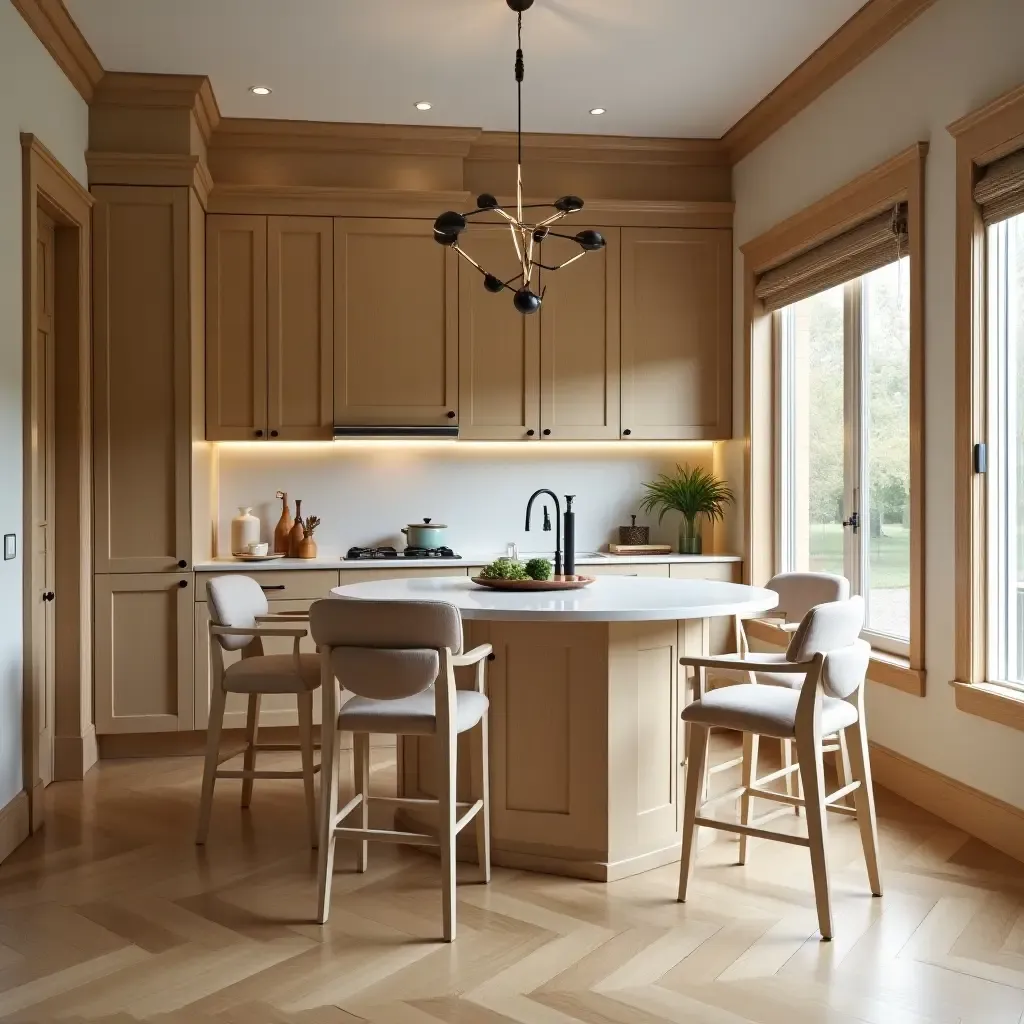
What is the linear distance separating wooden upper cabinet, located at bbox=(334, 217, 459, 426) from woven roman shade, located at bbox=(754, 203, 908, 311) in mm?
1624

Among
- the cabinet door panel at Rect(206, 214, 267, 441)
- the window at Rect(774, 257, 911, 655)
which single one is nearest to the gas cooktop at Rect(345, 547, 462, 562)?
the cabinet door panel at Rect(206, 214, 267, 441)

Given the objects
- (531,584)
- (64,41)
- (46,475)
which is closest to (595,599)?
(531,584)

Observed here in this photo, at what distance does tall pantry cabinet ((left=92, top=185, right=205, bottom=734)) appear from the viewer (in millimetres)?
4668

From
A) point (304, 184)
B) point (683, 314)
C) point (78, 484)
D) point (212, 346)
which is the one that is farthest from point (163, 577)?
point (683, 314)

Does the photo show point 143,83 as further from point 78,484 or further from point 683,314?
point 683,314

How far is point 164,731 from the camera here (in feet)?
15.6

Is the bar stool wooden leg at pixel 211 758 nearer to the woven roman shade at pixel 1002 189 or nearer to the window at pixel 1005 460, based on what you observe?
the window at pixel 1005 460

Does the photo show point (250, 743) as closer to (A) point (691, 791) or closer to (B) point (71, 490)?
(B) point (71, 490)

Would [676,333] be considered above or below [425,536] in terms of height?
above

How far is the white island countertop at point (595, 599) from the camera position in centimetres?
292

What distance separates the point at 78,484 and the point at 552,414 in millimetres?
2350

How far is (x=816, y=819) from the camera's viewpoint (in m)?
2.73

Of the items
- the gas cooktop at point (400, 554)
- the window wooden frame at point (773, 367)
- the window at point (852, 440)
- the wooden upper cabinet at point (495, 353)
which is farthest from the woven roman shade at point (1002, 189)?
the gas cooktop at point (400, 554)

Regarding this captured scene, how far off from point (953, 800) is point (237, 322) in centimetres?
386
